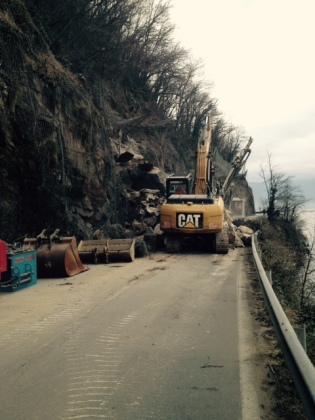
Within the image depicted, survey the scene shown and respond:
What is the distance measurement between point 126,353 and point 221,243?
1123 cm

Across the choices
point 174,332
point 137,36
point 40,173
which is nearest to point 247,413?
point 174,332

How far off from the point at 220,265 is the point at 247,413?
952 centimetres

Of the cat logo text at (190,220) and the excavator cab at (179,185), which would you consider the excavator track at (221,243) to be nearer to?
the cat logo text at (190,220)

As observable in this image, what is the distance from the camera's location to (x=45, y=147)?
44.7ft

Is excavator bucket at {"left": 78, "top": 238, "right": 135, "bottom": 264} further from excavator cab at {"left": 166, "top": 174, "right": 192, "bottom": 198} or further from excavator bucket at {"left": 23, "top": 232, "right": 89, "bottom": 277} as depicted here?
excavator cab at {"left": 166, "top": 174, "right": 192, "bottom": 198}

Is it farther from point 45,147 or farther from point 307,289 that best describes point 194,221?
point 45,147

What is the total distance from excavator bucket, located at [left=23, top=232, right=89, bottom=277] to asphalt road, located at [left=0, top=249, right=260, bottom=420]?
52.7 inches

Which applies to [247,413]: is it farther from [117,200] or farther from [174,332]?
[117,200]

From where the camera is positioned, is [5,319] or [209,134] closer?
[5,319]

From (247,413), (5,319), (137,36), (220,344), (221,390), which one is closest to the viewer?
(247,413)

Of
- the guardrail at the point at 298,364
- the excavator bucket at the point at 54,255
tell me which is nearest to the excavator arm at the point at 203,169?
the excavator bucket at the point at 54,255

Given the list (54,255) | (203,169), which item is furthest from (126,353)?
(203,169)

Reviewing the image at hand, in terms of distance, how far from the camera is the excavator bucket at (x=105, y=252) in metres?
13.4

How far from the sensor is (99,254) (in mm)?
13406
